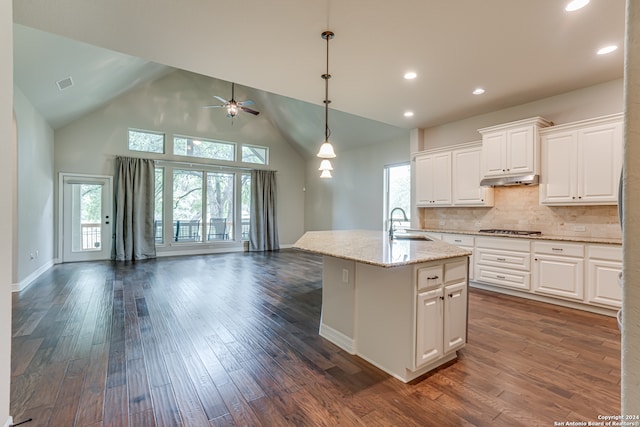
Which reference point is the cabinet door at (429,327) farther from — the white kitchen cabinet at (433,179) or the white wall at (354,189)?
the white wall at (354,189)

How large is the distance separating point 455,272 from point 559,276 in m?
2.31

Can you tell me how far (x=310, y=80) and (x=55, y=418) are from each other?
3.77 meters

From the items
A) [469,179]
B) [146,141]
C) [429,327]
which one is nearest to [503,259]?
[469,179]

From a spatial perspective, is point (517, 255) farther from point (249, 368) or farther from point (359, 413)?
point (249, 368)

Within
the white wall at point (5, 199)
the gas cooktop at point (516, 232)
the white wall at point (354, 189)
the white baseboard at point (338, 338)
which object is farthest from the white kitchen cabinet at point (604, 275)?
the white wall at point (5, 199)

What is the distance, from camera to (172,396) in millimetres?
1858

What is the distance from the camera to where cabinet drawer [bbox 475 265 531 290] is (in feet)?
12.8

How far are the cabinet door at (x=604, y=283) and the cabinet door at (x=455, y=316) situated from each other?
2159 mm

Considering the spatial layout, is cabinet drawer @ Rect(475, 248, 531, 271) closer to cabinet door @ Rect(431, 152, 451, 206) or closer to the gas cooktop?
the gas cooktop

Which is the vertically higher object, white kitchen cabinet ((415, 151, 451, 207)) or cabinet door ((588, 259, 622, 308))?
white kitchen cabinet ((415, 151, 451, 207))

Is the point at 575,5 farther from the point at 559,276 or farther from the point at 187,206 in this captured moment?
the point at 187,206

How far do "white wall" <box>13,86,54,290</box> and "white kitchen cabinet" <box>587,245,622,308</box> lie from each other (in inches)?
293

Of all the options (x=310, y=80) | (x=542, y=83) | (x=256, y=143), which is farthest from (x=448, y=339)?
(x=256, y=143)

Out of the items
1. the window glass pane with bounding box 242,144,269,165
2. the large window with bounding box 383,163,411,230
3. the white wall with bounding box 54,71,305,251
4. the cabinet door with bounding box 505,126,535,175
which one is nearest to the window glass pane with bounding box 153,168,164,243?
the white wall with bounding box 54,71,305,251
